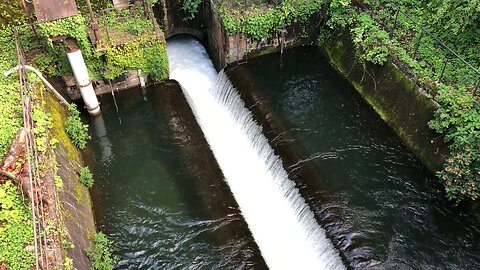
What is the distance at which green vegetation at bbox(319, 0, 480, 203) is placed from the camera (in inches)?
460

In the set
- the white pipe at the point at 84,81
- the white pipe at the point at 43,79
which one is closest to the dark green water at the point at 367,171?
the white pipe at the point at 84,81

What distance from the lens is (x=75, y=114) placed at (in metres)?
15.0

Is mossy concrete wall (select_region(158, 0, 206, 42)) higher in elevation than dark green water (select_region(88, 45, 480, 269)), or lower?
higher

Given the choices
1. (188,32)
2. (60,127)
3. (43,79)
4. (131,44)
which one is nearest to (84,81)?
(43,79)

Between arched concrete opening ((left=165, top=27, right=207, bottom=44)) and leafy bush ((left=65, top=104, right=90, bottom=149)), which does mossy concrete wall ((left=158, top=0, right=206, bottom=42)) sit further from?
leafy bush ((left=65, top=104, right=90, bottom=149))

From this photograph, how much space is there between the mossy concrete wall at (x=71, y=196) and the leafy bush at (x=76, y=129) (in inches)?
7.9

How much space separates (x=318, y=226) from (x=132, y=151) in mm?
7149

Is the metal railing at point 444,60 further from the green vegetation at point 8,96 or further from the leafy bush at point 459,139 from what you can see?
the green vegetation at point 8,96

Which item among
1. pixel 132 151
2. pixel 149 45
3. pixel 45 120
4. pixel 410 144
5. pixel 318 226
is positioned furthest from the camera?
pixel 149 45

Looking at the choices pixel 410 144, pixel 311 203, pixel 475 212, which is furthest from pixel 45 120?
pixel 475 212

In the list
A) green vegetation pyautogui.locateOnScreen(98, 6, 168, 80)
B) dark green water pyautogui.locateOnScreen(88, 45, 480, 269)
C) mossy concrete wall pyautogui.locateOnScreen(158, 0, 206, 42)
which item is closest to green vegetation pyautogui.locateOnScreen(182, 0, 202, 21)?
mossy concrete wall pyautogui.locateOnScreen(158, 0, 206, 42)

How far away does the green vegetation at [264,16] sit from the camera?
54.6ft

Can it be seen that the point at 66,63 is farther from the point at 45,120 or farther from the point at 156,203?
the point at 156,203

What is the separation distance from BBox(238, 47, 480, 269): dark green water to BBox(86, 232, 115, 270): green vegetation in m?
6.54
